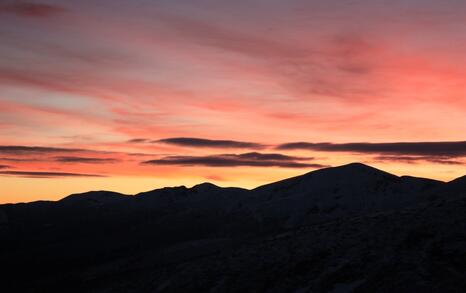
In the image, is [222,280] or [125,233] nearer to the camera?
[222,280]

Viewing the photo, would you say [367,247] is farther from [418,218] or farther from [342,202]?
[342,202]

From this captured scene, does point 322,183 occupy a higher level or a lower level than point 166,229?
higher

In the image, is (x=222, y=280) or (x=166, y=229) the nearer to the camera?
(x=222, y=280)

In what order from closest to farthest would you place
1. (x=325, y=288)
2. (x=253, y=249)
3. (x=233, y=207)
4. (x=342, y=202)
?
(x=325, y=288)
(x=253, y=249)
(x=342, y=202)
(x=233, y=207)

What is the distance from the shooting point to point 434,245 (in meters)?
32.2

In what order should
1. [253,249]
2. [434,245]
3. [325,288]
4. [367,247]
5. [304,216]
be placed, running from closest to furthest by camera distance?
[325,288]
[434,245]
[367,247]
[253,249]
[304,216]

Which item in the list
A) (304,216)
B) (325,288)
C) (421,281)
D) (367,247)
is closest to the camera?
(421,281)

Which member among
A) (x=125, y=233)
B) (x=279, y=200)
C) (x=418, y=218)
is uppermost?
(x=418, y=218)

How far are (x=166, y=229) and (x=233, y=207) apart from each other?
23556 mm

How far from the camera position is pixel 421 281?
2758 cm

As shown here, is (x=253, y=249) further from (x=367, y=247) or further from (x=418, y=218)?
(x=418, y=218)

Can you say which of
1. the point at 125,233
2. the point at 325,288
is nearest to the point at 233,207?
the point at 125,233

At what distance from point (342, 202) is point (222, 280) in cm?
10897

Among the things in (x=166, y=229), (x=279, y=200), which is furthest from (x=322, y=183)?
(x=166, y=229)
